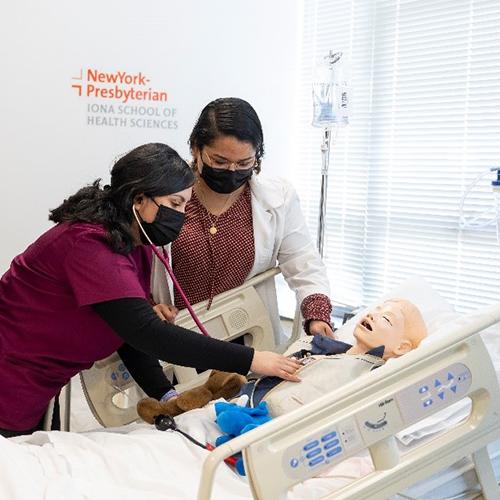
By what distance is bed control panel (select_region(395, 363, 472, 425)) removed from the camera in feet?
5.09

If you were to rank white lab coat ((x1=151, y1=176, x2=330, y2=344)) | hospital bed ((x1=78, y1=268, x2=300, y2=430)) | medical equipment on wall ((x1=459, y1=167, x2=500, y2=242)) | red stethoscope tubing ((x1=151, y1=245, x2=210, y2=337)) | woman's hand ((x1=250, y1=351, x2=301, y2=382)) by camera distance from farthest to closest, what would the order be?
medical equipment on wall ((x1=459, y1=167, x2=500, y2=242)) < white lab coat ((x1=151, y1=176, x2=330, y2=344)) < hospital bed ((x1=78, y1=268, x2=300, y2=430)) < red stethoscope tubing ((x1=151, y1=245, x2=210, y2=337)) < woman's hand ((x1=250, y1=351, x2=301, y2=382))

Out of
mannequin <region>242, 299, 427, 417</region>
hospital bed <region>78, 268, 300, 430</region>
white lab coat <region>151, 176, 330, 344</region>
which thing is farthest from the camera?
white lab coat <region>151, 176, 330, 344</region>

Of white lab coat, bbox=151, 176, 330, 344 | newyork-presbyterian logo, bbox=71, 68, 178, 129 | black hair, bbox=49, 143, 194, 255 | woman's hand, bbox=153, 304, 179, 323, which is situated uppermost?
newyork-presbyterian logo, bbox=71, 68, 178, 129

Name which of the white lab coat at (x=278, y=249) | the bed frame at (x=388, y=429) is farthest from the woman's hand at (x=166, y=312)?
the bed frame at (x=388, y=429)

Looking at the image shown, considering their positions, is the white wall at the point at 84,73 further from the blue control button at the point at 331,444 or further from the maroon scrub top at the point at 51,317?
the blue control button at the point at 331,444

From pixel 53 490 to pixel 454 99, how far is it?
2513mm

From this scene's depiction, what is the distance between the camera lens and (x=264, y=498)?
4.45 ft

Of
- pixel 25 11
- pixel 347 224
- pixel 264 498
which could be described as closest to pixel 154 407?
pixel 264 498

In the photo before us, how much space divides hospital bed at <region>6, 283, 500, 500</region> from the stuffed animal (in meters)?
0.08

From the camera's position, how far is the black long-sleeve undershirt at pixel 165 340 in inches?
68.6

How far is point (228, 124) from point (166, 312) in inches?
24.0

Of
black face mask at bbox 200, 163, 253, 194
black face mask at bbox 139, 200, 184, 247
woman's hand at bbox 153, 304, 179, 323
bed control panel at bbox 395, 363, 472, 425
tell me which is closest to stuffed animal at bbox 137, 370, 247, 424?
woman's hand at bbox 153, 304, 179, 323

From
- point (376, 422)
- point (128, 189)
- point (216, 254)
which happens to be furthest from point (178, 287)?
point (376, 422)

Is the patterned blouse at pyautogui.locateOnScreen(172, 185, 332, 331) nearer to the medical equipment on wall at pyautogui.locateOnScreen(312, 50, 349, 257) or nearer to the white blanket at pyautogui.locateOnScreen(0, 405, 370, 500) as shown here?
the white blanket at pyautogui.locateOnScreen(0, 405, 370, 500)
